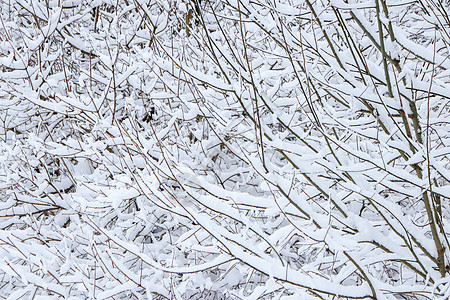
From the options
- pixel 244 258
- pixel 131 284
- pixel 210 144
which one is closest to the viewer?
pixel 244 258

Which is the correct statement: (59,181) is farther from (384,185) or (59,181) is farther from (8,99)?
(384,185)

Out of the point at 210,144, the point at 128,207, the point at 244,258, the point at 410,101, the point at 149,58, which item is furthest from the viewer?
the point at 128,207

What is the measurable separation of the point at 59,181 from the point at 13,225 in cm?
62

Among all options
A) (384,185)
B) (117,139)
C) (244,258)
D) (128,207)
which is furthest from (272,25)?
(128,207)

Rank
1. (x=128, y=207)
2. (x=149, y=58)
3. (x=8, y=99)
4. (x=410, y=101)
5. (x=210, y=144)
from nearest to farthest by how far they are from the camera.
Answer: (x=410, y=101)
(x=149, y=58)
(x=210, y=144)
(x=128, y=207)
(x=8, y=99)

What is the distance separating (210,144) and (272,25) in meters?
1.77

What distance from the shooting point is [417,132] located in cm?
245

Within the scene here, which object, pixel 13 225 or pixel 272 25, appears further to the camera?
pixel 13 225

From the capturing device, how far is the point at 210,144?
4.06 metres

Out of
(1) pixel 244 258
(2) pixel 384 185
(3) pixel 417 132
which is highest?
(3) pixel 417 132

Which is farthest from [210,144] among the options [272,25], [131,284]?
[272,25]

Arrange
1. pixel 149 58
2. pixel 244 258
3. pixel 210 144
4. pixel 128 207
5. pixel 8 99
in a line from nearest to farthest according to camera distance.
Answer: pixel 244 258, pixel 149 58, pixel 210 144, pixel 128 207, pixel 8 99

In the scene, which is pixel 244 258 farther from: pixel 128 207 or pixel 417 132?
pixel 128 207

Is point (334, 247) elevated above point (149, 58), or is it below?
below
